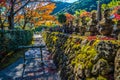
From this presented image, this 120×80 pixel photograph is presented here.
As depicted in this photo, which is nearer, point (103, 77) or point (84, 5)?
point (103, 77)

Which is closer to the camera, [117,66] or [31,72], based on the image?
[117,66]

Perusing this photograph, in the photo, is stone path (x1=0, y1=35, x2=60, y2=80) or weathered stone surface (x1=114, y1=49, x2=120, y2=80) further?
stone path (x1=0, y1=35, x2=60, y2=80)

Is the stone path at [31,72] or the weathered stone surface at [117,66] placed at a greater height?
the weathered stone surface at [117,66]

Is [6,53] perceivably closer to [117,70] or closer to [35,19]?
[117,70]

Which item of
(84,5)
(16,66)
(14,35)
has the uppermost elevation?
(84,5)

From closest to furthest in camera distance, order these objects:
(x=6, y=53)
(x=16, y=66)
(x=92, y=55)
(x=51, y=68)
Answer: (x=92, y=55), (x=51, y=68), (x=16, y=66), (x=6, y=53)

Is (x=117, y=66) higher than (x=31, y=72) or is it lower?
higher

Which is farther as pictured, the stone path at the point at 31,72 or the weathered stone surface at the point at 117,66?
the stone path at the point at 31,72

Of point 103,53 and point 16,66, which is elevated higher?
Answer: point 103,53

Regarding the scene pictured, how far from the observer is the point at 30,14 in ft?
115

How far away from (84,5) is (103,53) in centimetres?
5965

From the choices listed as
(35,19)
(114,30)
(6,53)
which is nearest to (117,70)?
(114,30)

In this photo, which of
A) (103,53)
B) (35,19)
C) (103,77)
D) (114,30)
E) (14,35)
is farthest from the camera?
(35,19)

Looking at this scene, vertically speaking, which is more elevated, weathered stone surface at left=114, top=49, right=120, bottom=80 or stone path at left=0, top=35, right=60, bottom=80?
weathered stone surface at left=114, top=49, right=120, bottom=80
